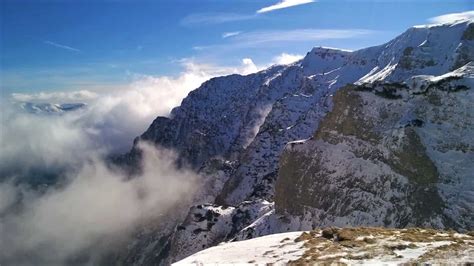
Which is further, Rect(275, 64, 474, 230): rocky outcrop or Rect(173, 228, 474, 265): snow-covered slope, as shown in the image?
Rect(275, 64, 474, 230): rocky outcrop

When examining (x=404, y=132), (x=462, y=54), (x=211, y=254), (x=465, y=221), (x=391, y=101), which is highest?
(x=462, y=54)

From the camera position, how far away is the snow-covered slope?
2767cm

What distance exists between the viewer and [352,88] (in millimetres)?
107500

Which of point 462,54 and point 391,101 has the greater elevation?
point 462,54

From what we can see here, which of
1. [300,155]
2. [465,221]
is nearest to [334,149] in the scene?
[300,155]

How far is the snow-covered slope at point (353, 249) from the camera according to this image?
27672 mm

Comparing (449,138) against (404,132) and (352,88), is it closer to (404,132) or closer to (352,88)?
(404,132)

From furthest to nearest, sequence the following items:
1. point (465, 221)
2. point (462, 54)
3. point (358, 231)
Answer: point (462, 54)
point (465, 221)
point (358, 231)

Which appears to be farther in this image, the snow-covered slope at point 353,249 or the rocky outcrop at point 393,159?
the rocky outcrop at point 393,159

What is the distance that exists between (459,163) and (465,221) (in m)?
12.1

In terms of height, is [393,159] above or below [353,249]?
above

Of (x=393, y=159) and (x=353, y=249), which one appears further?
(x=393, y=159)

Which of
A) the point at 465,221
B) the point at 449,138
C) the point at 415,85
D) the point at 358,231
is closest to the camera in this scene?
the point at 358,231

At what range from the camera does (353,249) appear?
30906mm
